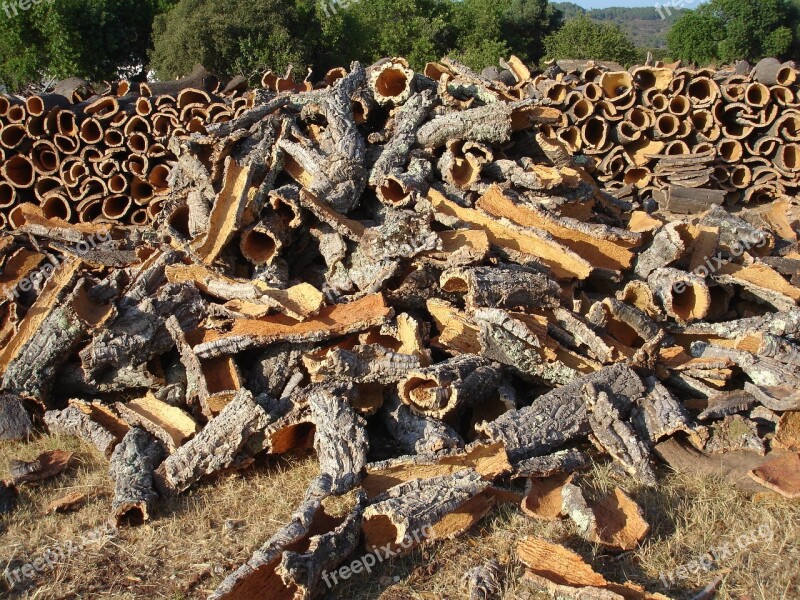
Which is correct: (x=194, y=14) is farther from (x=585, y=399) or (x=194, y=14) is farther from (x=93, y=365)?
(x=585, y=399)

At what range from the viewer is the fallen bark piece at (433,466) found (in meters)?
2.88

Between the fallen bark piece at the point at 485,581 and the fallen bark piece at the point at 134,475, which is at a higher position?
the fallen bark piece at the point at 134,475

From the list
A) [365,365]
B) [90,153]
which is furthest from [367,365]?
[90,153]

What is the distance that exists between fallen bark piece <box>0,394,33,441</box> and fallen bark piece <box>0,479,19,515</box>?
1.44 feet

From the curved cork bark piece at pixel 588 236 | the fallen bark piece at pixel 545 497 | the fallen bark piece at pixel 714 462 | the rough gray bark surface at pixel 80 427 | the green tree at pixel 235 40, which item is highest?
the green tree at pixel 235 40

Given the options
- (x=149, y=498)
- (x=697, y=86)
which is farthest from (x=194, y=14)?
(x=149, y=498)

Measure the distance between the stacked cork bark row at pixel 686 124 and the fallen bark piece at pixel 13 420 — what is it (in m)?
6.02

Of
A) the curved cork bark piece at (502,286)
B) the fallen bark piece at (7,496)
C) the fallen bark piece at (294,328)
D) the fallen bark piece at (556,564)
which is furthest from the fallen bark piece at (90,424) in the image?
the fallen bark piece at (556,564)

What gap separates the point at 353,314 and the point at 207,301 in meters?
0.91

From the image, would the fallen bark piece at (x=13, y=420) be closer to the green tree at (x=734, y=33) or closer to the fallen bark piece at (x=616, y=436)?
the fallen bark piece at (x=616, y=436)

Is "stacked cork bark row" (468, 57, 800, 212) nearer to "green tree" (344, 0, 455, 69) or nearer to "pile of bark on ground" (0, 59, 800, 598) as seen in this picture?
"pile of bark on ground" (0, 59, 800, 598)

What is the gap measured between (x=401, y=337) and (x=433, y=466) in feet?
2.80

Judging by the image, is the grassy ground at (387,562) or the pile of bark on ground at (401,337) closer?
the grassy ground at (387,562)

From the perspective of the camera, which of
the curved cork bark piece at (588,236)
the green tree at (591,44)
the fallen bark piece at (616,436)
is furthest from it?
the green tree at (591,44)
